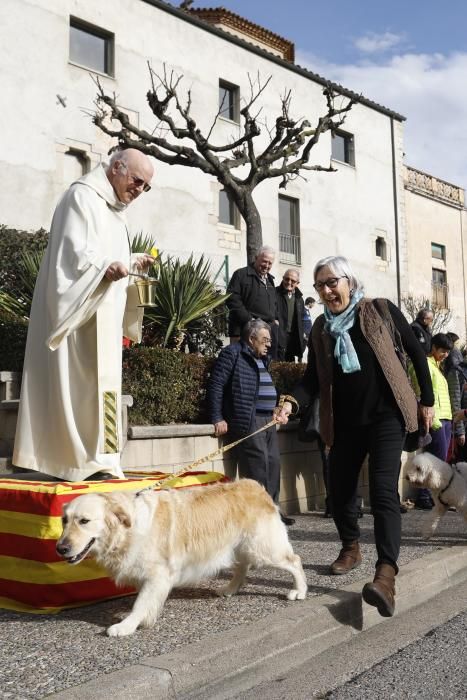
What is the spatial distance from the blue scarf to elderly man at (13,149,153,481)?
1344 millimetres

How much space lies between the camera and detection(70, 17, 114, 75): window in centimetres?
1922

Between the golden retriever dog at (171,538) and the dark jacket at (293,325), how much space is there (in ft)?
16.9

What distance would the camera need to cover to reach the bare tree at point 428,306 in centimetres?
2873

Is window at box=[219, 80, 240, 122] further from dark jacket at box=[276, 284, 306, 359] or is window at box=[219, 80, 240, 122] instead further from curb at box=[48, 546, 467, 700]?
curb at box=[48, 546, 467, 700]

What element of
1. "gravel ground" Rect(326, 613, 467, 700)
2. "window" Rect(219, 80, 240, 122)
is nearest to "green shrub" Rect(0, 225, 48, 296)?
"gravel ground" Rect(326, 613, 467, 700)

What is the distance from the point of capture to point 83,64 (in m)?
19.4

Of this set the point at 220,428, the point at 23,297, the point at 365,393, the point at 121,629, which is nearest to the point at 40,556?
the point at 121,629

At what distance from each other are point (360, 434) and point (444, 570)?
1470 mm

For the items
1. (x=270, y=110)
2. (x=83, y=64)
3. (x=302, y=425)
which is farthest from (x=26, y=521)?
(x=270, y=110)

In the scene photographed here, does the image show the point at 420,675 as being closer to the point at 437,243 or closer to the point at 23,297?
the point at 23,297

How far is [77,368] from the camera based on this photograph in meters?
5.08

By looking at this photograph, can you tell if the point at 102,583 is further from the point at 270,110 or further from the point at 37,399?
the point at 270,110

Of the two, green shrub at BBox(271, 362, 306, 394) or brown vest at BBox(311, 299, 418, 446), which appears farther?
green shrub at BBox(271, 362, 306, 394)

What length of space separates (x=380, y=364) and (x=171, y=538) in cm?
166
